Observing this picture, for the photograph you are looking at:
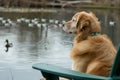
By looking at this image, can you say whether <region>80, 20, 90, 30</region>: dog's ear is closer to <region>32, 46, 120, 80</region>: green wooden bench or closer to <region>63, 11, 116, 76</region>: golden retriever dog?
<region>63, 11, 116, 76</region>: golden retriever dog

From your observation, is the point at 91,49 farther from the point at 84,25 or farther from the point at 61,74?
the point at 61,74

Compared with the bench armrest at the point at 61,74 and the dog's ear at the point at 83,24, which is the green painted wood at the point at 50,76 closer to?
the bench armrest at the point at 61,74

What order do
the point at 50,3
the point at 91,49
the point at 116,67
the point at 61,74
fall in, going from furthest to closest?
the point at 50,3, the point at 91,49, the point at 61,74, the point at 116,67

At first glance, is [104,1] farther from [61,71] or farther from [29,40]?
[61,71]

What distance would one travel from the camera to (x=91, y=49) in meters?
4.46

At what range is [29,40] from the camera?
21.4 m

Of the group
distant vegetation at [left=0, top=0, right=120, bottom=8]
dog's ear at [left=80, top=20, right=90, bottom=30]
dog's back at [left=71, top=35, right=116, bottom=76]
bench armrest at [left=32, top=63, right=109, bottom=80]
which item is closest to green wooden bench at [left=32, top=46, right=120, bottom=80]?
bench armrest at [left=32, top=63, right=109, bottom=80]

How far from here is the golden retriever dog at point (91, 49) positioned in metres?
4.43

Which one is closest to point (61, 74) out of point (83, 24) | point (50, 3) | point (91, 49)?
point (91, 49)

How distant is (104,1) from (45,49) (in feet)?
178

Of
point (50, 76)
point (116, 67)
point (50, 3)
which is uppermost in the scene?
point (116, 67)

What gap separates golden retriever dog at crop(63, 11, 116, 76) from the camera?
4.43 meters

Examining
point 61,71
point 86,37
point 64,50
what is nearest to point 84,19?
point 86,37

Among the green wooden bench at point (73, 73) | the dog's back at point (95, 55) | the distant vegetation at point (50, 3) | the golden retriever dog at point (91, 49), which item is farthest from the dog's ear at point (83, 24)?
the distant vegetation at point (50, 3)
